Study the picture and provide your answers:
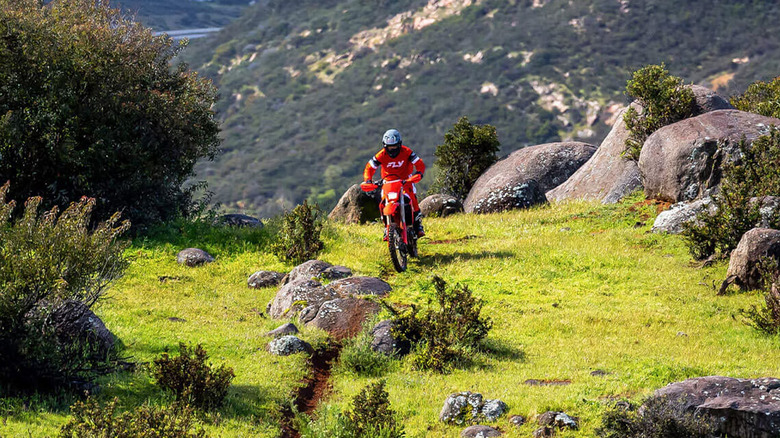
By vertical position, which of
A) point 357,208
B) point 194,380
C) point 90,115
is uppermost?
point 90,115

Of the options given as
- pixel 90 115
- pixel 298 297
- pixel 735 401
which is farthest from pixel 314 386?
pixel 90 115

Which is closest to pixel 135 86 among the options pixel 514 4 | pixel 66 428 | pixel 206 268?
pixel 206 268

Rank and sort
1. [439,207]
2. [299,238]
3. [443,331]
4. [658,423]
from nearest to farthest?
[658,423] < [443,331] < [299,238] < [439,207]

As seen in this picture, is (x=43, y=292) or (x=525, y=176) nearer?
(x=43, y=292)

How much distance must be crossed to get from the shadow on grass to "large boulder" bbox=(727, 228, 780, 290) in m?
5.00

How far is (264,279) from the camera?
1744 centimetres

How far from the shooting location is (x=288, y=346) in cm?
1205

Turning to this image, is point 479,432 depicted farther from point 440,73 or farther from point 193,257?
point 440,73

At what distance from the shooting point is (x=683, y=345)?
12.0m

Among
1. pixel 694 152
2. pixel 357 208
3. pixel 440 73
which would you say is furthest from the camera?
pixel 440 73

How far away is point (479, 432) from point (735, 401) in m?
2.64

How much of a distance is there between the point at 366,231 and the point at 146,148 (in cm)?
632

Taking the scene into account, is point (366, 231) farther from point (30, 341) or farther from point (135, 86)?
point (30, 341)

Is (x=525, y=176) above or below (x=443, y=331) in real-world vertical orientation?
below
